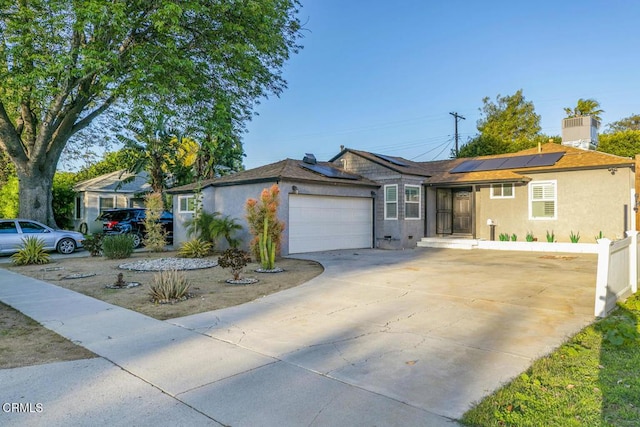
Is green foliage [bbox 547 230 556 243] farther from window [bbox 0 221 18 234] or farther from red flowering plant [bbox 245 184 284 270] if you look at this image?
window [bbox 0 221 18 234]

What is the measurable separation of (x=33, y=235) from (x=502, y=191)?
1808 centimetres

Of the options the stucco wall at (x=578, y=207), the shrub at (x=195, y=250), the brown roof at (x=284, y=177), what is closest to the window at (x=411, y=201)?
the brown roof at (x=284, y=177)

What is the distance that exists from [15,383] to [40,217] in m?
15.8

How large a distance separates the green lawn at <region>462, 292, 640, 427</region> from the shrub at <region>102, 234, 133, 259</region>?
41.6 feet

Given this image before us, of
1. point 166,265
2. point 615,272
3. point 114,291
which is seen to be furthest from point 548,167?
point 114,291

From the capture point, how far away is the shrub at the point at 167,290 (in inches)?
266

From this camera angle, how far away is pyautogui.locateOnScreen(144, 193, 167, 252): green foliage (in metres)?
14.7

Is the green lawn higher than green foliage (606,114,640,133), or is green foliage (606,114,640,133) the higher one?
green foliage (606,114,640,133)

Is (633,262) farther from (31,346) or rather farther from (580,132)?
(580,132)

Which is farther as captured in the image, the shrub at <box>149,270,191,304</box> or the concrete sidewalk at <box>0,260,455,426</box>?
the shrub at <box>149,270,191,304</box>

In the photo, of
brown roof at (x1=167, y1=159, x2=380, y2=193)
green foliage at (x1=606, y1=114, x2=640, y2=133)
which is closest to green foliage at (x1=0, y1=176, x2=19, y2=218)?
brown roof at (x1=167, y1=159, x2=380, y2=193)

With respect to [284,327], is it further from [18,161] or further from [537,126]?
[537,126]

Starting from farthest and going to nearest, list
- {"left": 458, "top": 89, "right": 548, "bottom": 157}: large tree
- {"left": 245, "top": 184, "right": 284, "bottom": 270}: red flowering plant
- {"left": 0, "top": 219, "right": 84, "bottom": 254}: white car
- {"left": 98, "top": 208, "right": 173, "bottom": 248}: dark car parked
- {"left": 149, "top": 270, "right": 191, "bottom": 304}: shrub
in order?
{"left": 458, "top": 89, "right": 548, "bottom": 157}: large tree < {"left": 98, "top": 208, "right": 173, "bottom": 248}: dark car parked < {"left": 0, "top": 219, "right": 84, "bottom": 254}: white car < {"left": 245, "top": 184, "right": 284, "bottom": 270}: red flowering plant < {"left": 149, "top": 270, "right": 191, "bottom": 304}: shrub

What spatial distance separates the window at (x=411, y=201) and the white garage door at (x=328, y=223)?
5.04 feet
